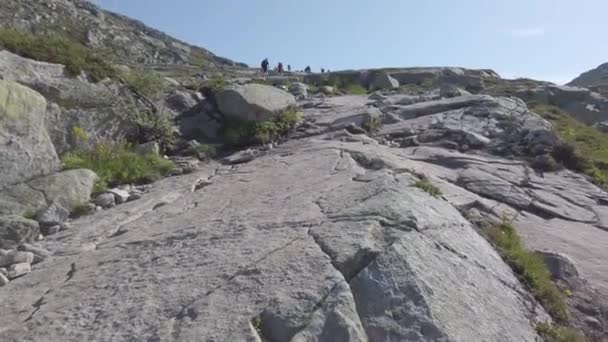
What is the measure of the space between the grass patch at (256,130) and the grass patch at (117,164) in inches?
114

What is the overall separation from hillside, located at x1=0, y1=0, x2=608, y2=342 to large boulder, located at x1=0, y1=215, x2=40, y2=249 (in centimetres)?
3

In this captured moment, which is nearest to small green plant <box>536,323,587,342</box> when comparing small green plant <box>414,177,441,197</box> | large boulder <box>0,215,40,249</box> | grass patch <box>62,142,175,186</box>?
small green plant <box>414,177,441,197</box>

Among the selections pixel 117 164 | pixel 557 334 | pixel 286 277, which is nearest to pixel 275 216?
pixel 286 277

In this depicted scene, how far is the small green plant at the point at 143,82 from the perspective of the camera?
1573 centimetres

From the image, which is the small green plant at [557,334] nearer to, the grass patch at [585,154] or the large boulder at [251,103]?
the grass patch at [585,154]

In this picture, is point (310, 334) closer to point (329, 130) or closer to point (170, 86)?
point (329, 130)

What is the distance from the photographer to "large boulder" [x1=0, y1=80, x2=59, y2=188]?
9920mm

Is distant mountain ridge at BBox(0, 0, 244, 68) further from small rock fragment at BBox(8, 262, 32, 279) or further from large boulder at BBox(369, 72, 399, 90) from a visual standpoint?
small rock fragment at BBox(8, 262, 32, 279)

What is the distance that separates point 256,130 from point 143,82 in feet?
12.3

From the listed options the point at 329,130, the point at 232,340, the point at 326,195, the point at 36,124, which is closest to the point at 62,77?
the point at 36,124

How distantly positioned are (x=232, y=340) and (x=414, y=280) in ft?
7.13

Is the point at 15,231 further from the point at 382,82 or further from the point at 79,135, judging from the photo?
the point at 382,82

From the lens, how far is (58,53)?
1419 cm

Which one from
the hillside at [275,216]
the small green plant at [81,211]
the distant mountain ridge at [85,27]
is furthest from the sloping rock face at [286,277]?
the distant mountain ridge at [85,27]
